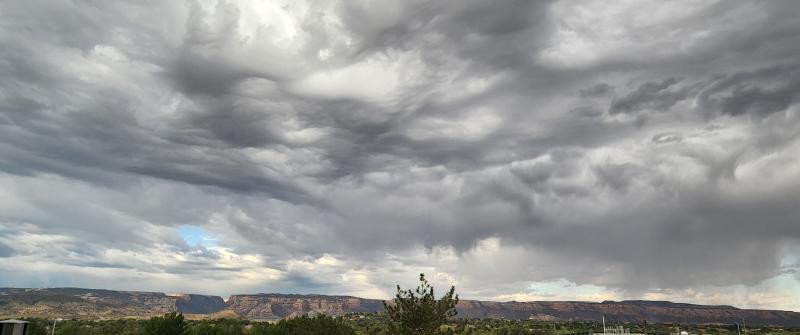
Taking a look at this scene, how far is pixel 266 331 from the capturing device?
235 feet

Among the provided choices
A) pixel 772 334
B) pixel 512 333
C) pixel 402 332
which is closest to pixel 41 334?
pixel 402 332

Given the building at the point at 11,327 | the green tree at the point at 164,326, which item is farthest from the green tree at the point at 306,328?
the building at the point at 11,327

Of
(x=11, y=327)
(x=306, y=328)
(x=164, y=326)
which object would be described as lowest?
(x=306, y=328)

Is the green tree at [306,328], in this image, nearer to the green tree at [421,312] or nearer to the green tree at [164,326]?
the green tree at [164,326]

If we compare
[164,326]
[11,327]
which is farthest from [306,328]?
Result: [11,327]

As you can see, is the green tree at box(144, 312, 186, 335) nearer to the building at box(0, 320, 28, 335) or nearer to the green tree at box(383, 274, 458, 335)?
the building at box(0, 320, 28, 335)

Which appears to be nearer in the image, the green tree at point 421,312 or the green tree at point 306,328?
the green tree at point 421,312

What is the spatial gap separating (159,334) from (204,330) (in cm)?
514

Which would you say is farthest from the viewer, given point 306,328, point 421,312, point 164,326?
point 306,328

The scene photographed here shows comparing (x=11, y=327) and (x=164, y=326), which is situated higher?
(x=11, y=327)

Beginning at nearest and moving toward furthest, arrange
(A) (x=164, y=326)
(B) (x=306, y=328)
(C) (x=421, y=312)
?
(C) (x=421, y=312)
(A) (x=164, y=326)
(B) (x=306, y=328)

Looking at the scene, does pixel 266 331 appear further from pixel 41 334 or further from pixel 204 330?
pixel 41 334

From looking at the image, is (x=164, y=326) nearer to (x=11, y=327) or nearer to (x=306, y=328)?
(x=11, y=327)

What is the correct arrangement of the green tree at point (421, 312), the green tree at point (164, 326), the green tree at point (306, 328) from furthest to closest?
1. the green tree at point (306, 328)
2. the green tree at point (164, 326)
3. the green tree at point (421, 312)
